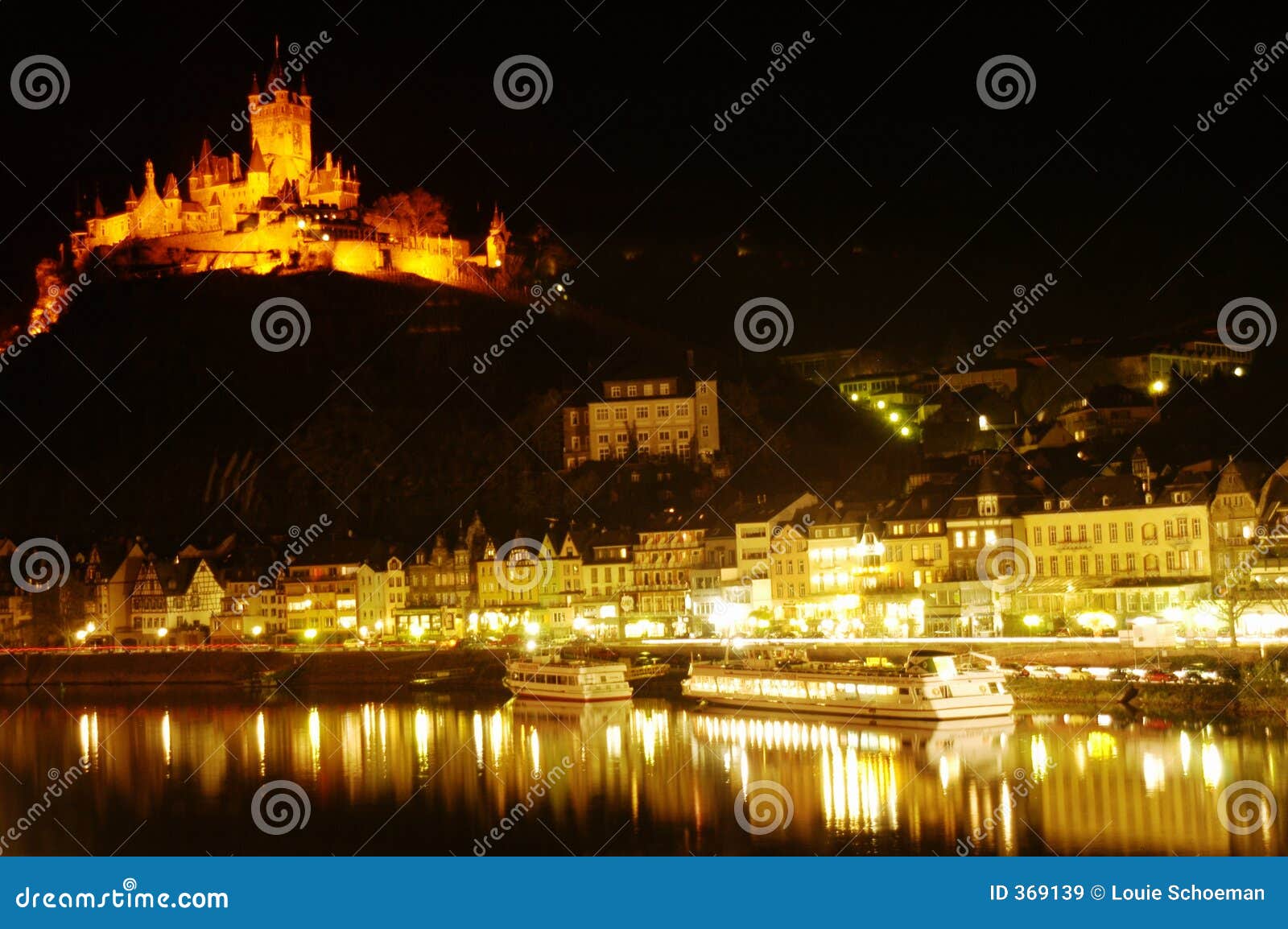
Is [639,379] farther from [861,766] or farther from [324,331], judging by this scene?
[861,766]

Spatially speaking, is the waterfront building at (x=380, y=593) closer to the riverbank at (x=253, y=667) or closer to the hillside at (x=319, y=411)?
the hillside at (x=319, y=411)

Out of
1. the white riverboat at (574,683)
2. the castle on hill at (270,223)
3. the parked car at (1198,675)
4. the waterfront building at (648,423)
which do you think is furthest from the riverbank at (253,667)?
the castle on hill at (270,223)

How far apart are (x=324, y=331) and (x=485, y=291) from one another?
7.84 m

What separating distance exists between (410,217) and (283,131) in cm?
859

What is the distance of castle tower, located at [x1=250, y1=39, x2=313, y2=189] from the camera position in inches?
3287

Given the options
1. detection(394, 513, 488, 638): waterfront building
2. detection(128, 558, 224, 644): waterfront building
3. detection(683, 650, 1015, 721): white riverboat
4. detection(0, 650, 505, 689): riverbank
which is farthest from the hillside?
detection(683, 650, 1015, 721): white riverboat

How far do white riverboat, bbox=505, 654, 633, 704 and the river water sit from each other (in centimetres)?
187

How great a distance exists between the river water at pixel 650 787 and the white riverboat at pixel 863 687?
62cm

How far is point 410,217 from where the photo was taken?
8125cm

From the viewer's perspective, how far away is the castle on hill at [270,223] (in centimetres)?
7831

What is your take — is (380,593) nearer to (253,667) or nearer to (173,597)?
(253,667)

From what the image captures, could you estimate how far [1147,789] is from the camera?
24.5 m

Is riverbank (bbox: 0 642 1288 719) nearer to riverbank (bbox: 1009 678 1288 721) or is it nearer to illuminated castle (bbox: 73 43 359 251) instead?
riverbank (bbox: 1009 678 1288 721)

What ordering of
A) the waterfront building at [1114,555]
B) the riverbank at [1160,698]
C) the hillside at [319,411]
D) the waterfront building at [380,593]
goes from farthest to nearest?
the hillside at [319,411] → the waterfront building at [380,593] → the waterfront building at [1114,555] → the riverbank at [1160,698]
